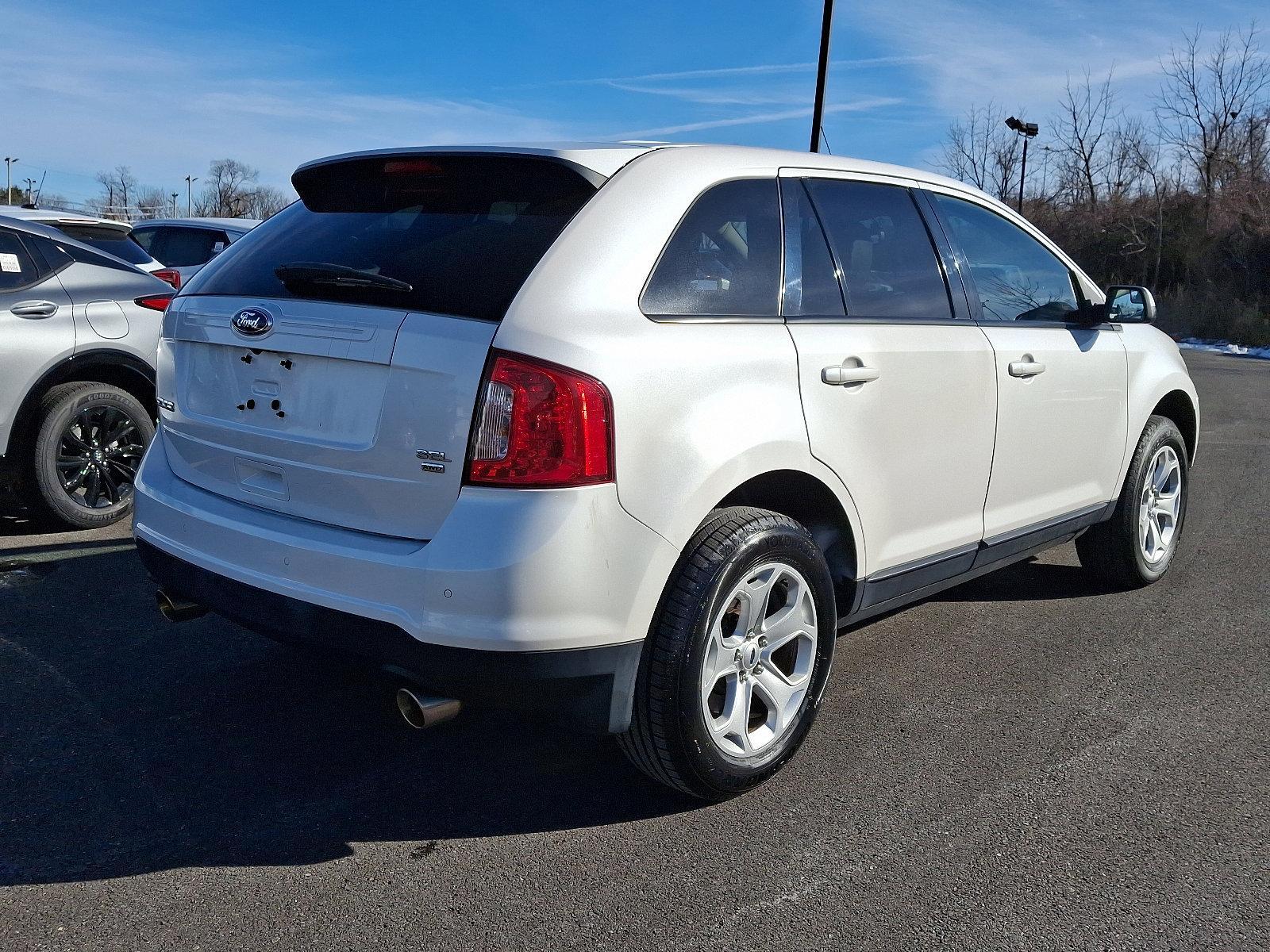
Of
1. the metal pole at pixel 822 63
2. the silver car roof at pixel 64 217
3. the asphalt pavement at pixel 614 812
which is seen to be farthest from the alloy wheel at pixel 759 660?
the metal pole at pixel 822 63

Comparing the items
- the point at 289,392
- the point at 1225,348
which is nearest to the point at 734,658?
the point at 289,392

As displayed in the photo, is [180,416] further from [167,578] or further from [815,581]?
[815,581]

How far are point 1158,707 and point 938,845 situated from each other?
1.40m

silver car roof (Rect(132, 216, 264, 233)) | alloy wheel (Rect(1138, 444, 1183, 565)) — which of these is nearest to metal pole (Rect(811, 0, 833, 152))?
silver car roof (Rect(132, 216, 264, 233))

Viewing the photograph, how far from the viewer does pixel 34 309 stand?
5719 mm

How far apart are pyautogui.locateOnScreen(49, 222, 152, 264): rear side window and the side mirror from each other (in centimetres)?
522

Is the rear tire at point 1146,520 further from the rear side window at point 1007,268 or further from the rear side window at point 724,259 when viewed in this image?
the rear side window at point 724,259

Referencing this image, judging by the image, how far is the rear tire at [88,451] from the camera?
5.71 m

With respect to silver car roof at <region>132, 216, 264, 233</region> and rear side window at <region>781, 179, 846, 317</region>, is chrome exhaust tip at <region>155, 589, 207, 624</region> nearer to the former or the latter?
rear side window at <region>781, 179, 846, 317</region>

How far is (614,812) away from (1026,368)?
231 centimetres

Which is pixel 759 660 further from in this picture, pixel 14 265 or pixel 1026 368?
pixel 14 265

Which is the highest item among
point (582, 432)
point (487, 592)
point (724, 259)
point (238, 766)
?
point (724, 259)

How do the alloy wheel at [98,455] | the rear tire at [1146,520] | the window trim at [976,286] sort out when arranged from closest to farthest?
1. the window trim at [976,286]
2. the rear tire at [1146,520]
3. the alloy wheel at [98,455]

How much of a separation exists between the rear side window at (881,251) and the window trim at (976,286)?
0.14 m
